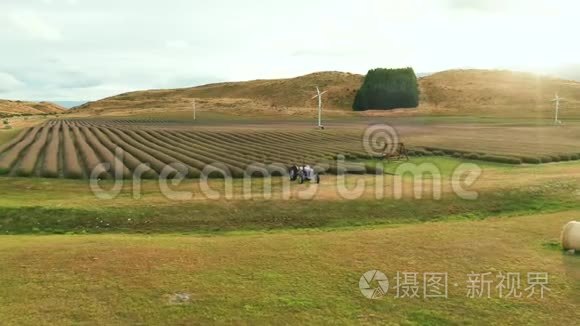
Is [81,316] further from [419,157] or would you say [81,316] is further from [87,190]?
[419,157]

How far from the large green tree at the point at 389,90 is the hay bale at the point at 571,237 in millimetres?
143707

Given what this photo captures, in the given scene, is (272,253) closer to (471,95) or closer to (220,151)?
(220,151)

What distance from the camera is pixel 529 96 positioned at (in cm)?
15712

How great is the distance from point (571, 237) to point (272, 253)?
11040 millimetres

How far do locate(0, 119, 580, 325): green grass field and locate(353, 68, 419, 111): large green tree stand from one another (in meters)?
131

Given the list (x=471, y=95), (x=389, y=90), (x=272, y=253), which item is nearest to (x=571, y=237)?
(x=272, y=253)

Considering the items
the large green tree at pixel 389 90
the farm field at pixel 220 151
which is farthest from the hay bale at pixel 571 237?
the large green tree at pixel 389 90

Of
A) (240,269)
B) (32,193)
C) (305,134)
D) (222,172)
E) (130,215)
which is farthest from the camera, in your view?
(305,134)

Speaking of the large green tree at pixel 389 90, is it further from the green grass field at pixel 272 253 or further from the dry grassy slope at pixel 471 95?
the green grass field at pixel 272 253

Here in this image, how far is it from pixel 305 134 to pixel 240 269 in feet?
180

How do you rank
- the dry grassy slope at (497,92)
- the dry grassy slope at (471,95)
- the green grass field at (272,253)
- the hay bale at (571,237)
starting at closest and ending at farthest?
the green grass field at (272,253), the hay bale at (571,237), the dry grassy slope at (497,92), the dry grassy slope at (471,95)

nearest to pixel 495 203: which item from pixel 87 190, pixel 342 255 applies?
pixel 342 255

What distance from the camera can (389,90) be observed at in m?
159

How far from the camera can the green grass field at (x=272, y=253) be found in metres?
13.3
